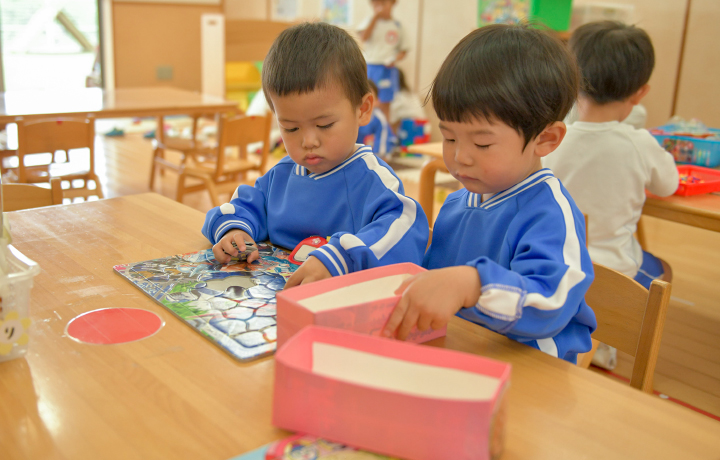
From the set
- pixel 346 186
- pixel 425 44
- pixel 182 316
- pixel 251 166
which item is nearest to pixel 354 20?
pixel 425 44

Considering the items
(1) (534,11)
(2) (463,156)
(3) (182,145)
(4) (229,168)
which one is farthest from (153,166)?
(2) (463,156)

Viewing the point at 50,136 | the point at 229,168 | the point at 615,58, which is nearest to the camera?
the point at 615,58

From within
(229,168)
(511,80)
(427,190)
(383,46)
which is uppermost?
(383,46)

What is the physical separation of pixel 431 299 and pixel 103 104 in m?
2.88

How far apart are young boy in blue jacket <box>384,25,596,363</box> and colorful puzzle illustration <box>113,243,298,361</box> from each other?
17 centimetres

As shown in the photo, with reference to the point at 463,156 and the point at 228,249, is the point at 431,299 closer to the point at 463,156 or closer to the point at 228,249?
the point at 463,156

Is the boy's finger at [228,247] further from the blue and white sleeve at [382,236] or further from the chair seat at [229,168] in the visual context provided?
the chair seat at [229,168]

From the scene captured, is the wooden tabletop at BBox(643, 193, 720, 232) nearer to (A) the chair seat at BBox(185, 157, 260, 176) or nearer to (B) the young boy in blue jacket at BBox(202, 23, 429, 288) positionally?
(B) the young boy in blue jacket at BBox(202, 23, 429, 288)

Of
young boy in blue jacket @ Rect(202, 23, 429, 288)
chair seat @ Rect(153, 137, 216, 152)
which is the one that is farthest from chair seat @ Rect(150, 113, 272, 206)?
young boy in blue jacket @ Rect(202, 23, 429, 288)

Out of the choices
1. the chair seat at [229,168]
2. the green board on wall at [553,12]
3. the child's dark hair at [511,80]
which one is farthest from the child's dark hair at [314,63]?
the green board on wall at [553,12]

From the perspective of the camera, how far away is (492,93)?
0.81m

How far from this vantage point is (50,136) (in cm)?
247

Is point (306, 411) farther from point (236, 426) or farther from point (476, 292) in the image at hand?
point (476, 292)

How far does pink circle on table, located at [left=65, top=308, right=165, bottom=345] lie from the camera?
27.9 inches
